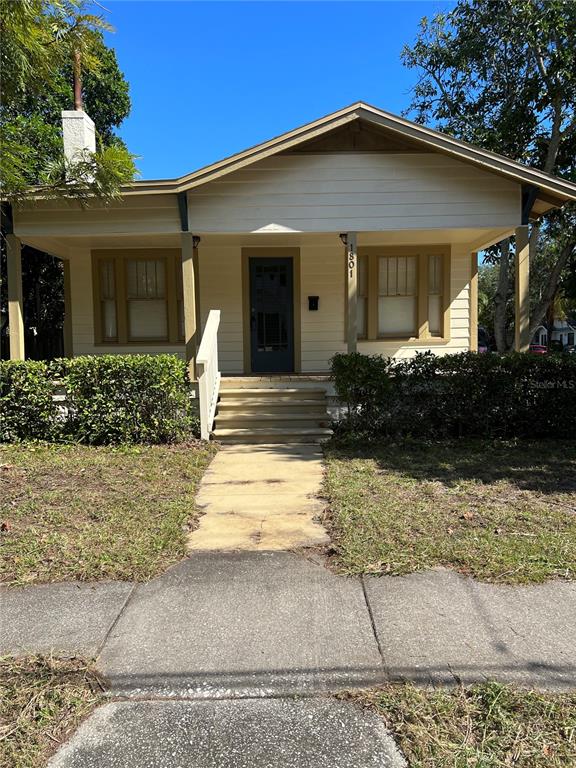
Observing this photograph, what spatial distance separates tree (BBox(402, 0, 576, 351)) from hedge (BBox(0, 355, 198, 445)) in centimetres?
927

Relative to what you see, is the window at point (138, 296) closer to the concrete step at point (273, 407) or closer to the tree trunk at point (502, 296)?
the concrete step at point (273, 407)

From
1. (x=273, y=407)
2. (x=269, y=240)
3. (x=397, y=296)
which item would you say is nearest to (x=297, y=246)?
(x=269, y=240)

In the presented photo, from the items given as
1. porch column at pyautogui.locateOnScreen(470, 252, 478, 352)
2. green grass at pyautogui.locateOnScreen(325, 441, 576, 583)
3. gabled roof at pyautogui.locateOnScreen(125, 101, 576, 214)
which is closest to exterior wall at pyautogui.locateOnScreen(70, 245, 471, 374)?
porch column at pyautogui.locateOnScreen(470, 252, 478, 352)

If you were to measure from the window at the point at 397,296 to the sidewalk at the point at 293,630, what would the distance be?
7907mm

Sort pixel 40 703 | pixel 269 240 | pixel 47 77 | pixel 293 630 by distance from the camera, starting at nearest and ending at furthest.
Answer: pixel 40 703
pixel 293 630
pixel 47 77
pixel 269 240

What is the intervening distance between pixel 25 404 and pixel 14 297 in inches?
87.0

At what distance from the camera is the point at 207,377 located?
803cm

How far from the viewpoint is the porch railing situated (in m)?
7.75

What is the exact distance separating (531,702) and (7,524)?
13.2 ft

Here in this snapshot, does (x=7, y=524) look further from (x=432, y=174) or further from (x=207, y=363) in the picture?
(x=432, y=174)

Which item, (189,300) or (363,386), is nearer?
(363,386)

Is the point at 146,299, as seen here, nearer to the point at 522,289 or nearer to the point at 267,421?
the point at 267,421

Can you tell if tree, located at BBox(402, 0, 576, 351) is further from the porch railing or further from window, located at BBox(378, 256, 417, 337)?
the porch railing

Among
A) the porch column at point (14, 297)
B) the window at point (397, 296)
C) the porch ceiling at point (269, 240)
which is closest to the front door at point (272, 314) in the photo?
the porch ceiling at point (269, 240)
